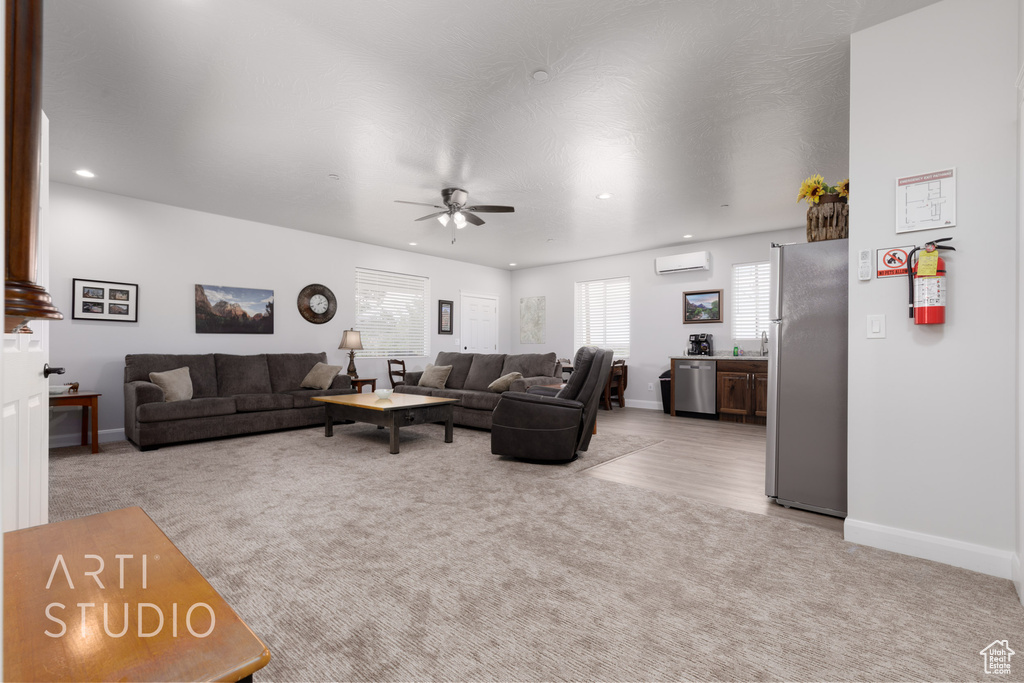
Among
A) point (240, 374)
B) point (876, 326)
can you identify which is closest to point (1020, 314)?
point (876, 326)

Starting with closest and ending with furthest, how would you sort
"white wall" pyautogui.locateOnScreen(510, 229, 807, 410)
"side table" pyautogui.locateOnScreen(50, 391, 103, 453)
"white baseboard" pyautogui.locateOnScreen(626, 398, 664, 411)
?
"side table" pyautogui.locateOnScreen(50, 391, 103, 453), "white wall" pyautogui.locateOnScreen(510, 229, 807, 410), "white baseboard" pyautogui.locateOnScreen(626, 398, 664, 411)

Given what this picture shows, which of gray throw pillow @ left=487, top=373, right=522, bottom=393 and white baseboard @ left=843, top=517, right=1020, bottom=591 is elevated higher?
gray throw pillow @ left=487, top=373, right=522, bottom=393

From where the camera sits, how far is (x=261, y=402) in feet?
17.5

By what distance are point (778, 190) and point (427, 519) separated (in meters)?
4.52

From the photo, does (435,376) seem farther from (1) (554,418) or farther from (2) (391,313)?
(1) (554,418)

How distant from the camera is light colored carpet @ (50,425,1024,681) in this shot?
1619mm

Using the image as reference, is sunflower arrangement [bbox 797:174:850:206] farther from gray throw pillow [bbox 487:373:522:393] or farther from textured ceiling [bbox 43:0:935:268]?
gray throw pillow [bbox 487:373:522:393]

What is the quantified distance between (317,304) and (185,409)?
2388 millimetres

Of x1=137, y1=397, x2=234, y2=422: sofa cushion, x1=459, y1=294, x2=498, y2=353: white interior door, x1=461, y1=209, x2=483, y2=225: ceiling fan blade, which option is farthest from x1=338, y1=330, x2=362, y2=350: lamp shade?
x1=461, y1=209, x2=483, y2=225: ceiling fan blade

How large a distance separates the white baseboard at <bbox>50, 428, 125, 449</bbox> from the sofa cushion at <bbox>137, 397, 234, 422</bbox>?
0.97 m

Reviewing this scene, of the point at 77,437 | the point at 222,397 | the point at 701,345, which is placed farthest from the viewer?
the point at 701,345

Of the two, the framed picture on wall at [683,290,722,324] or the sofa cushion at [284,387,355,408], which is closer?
the sofa cushion at [284,387,355,408]

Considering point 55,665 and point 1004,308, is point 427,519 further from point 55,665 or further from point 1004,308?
point 1004,308

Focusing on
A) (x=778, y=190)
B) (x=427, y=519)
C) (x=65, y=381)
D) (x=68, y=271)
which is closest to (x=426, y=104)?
(x=427, y=519)
